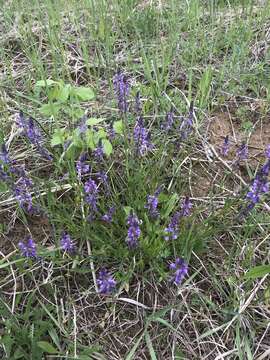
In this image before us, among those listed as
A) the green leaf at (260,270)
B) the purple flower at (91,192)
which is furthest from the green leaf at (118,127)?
the green leaf at (260,270)

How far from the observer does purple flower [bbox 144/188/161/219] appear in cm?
183

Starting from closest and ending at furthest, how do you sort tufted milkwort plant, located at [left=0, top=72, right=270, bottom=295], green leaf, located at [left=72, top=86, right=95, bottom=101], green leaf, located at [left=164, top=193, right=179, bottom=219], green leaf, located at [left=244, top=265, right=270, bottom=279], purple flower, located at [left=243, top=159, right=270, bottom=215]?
green leaf, located at [left=244, top=265, right=270, bottom=279], purple flower, located at [left=243, top=159, right=270, bottom=215], tufted milkwort plant, located at [left=0, top=72, right=270, bottom=295], green leaf, located at [left=164, top=193, right=179, bottom=219], green leaf, located at [left=72, top=86, right=95, bottom=101]

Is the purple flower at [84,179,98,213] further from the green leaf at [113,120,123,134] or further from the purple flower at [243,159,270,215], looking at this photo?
the purple flower at [243,159,270,215]

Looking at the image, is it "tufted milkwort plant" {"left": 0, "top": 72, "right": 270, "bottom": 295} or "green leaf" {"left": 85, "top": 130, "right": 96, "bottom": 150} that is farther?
"green leaf" {"left": 85, "top": 130, "right": 96, "bottom": 150}

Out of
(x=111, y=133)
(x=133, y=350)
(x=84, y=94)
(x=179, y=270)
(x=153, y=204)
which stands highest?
(x=84, y=94)

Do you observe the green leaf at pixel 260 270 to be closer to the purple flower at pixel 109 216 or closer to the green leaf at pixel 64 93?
the purple flower at pixel 109 216

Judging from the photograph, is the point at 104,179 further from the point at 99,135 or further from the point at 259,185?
the point at 259,185

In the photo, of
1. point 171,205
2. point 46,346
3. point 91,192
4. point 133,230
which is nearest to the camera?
point 46,346

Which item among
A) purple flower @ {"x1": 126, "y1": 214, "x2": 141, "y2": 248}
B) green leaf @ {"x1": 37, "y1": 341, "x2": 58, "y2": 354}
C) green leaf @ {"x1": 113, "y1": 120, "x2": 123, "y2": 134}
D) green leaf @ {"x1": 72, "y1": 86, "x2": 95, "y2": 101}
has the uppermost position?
green leaf @ {"x1": 72, "y1": 86, "x2": 95, "y2": 101}

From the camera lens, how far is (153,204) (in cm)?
184

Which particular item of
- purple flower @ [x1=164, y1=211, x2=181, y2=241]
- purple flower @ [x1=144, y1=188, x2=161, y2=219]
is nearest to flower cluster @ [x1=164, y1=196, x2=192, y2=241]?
purple flower @ [x1=164, y1=211, x2=181, y2=241]

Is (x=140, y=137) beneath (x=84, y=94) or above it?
beneath

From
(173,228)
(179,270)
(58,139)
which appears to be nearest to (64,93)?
(58,139)

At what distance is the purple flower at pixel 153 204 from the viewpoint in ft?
6.01
